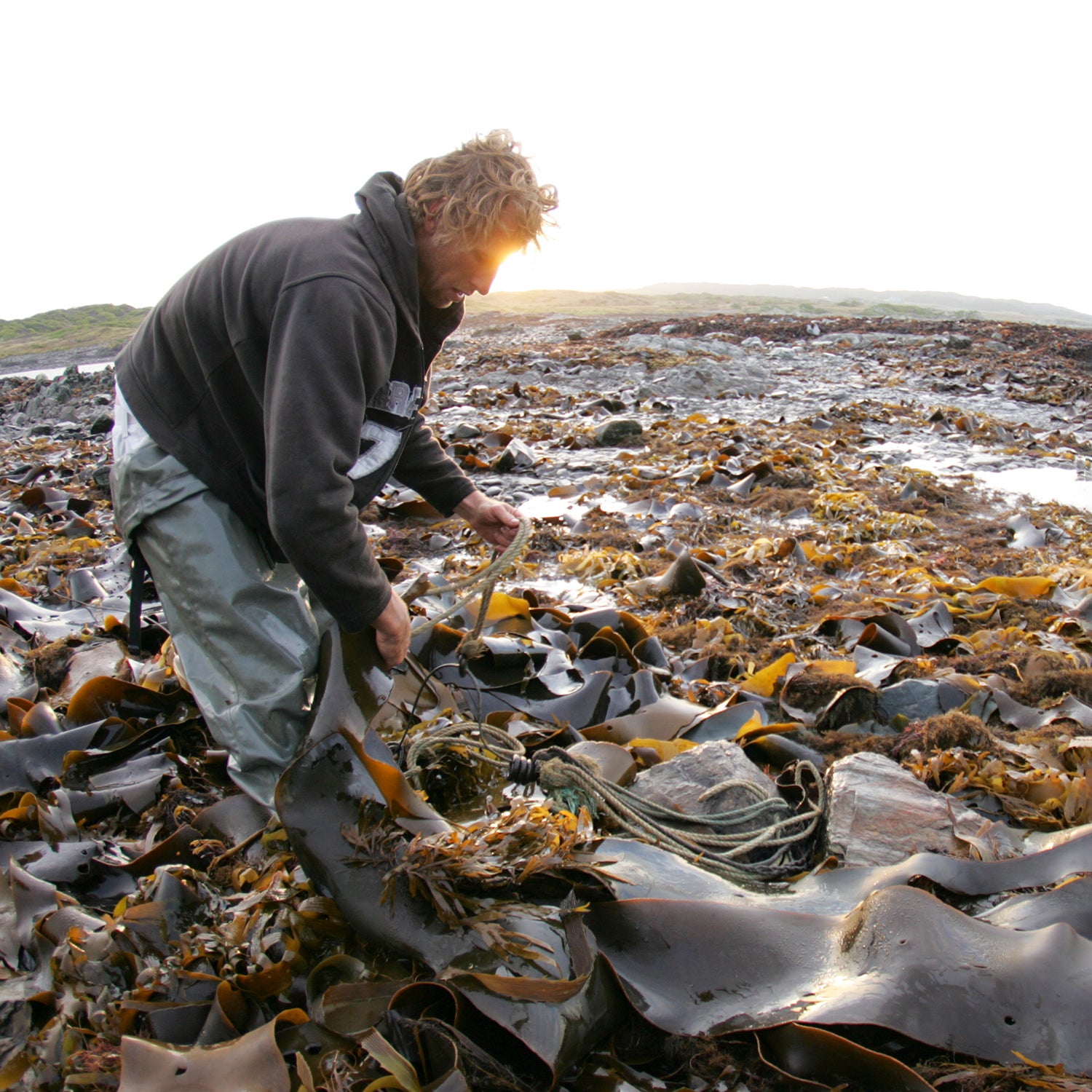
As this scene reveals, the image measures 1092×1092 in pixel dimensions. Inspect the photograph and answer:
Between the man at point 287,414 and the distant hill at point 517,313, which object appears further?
the distant hill at point 517,313

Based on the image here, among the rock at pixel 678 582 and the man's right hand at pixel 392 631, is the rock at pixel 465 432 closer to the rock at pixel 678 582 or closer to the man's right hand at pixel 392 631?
the rock at pixel 678 582

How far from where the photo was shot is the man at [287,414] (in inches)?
54.8

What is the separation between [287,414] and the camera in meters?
1.36

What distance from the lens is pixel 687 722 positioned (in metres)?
2.37

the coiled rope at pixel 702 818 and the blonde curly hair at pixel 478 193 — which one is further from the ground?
the blonde curly hair at pixel 478 193

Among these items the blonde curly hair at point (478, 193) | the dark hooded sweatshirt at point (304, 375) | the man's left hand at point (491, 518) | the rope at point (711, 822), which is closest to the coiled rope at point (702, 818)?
the rope at point (711, 822)

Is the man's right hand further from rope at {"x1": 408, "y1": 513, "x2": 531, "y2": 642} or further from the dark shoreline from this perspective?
the dark shoreline

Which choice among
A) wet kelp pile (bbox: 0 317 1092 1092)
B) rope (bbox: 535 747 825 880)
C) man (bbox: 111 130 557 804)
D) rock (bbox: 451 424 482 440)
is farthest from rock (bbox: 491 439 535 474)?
rope (bbox: 535 747 825 880)

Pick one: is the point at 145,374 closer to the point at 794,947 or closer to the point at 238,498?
the point at 238,498

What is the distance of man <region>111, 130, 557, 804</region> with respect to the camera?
1392mm

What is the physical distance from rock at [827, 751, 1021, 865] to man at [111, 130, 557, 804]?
1073mm

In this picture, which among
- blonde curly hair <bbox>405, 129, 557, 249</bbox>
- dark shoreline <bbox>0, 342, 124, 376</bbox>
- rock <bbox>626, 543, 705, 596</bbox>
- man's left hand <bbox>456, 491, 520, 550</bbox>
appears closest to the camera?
blonde curly hair <bbox>405, 129, 557, 249</bbox>

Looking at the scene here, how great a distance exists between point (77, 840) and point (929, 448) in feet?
23.4

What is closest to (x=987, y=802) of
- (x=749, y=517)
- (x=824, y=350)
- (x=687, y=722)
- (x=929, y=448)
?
(x=687, y=722)
